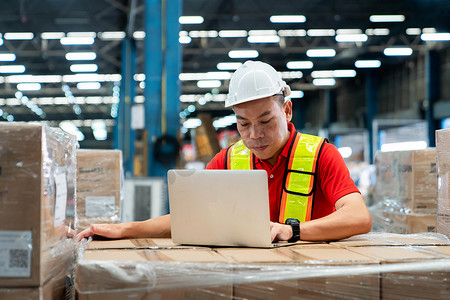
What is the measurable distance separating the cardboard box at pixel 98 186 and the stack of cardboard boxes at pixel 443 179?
7.70 feet

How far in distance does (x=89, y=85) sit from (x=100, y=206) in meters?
20.9

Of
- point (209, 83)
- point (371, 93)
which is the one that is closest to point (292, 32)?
point (371, 93)

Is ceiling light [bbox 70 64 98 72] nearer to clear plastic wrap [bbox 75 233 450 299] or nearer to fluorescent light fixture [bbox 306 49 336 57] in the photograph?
fluorescent light fixture [bbox 306 49 336 57]

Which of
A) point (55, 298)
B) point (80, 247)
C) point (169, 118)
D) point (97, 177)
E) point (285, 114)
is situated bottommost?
point (55, 298)

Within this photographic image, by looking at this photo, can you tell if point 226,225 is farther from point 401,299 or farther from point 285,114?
point 285,114

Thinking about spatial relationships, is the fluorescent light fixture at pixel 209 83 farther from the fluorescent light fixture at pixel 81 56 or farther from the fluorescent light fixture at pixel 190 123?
the fluorescent light fixture at pixel 190 123

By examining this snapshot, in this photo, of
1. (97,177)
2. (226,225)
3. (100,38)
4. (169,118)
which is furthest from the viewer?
(100,38)

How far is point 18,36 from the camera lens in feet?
50.0

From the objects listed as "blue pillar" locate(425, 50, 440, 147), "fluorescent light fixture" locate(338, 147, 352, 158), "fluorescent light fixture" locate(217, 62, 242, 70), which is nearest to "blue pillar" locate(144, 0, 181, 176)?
"fluorescent light fixture" locate(217, 62, 242, 70)

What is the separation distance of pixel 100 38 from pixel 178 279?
14.8m

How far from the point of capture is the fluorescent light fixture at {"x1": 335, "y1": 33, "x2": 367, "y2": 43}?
15635 mm

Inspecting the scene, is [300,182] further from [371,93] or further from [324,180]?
[371,93]

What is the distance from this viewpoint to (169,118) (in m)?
7.37

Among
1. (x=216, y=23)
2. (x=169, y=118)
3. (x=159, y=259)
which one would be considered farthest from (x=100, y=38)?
(x=159, y=259)
